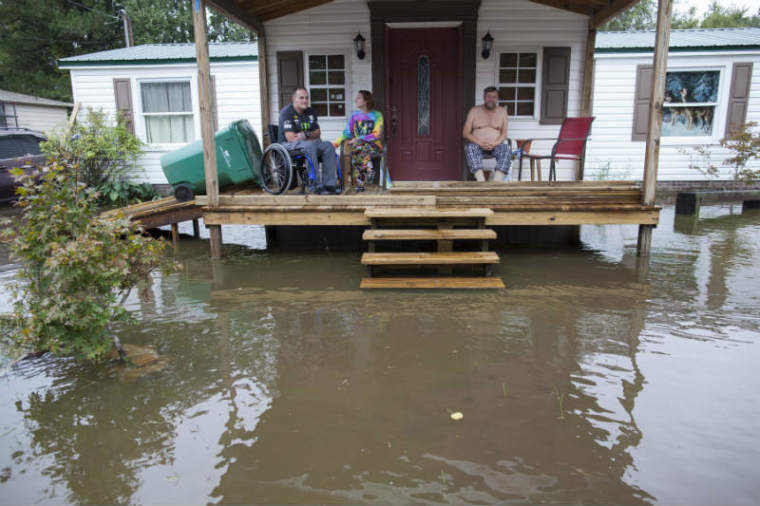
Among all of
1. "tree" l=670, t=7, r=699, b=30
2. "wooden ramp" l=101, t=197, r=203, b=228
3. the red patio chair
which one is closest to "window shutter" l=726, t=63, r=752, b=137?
the red patio chair

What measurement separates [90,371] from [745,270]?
16.7ft

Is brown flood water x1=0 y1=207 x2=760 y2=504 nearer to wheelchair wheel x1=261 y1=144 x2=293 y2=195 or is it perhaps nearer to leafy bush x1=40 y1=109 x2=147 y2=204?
wheelchair wheel x1=261 y1=144 x2=293 y2=195

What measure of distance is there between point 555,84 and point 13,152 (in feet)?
31.0

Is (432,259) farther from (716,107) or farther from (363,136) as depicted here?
(716,107)

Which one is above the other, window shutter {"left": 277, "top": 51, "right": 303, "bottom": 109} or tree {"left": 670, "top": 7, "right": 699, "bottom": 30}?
tree {"left": 670, "top": 7, "right": 699, "bottom": 30}

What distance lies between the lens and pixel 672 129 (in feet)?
32.0

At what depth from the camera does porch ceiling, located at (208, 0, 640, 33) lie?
5.66 meters

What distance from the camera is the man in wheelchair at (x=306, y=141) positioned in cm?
535

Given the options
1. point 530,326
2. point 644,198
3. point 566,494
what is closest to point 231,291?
point 530,326

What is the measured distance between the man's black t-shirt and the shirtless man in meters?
1.84

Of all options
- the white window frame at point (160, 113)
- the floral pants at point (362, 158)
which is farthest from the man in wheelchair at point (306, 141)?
the white window frame at point (160, 113)

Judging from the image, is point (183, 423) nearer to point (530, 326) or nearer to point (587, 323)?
point (530, 326)

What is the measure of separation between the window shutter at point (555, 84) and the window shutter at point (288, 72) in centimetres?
313

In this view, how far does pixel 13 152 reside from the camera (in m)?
9.69
